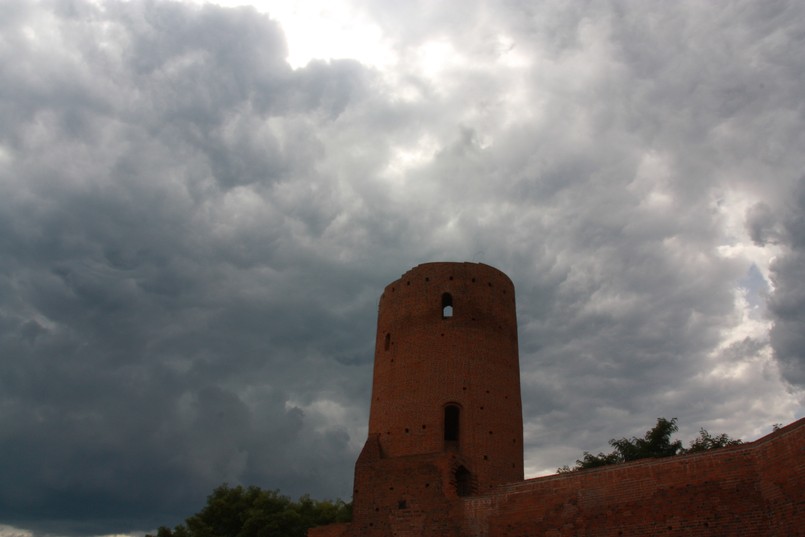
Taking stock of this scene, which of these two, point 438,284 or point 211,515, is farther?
point 211,515

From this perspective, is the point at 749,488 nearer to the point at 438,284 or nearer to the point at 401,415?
the point at 401,415

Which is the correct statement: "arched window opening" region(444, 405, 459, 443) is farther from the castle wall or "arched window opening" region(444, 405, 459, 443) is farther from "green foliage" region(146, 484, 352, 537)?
"green foliage" region(146, 484, 352, 537)

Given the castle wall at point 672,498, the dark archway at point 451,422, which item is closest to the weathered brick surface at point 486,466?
the castle wall at point 672,498

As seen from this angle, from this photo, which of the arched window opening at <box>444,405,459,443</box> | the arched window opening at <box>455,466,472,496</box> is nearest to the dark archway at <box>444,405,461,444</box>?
the arched window opening at <box>444,405,459,443</box>

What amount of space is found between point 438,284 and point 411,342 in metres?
2.38

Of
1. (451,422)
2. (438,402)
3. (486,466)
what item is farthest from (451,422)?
(486,466)

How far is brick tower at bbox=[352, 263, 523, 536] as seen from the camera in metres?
19.0

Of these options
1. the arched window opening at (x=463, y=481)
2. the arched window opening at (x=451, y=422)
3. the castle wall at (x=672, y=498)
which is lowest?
the castle wall at (x=672, y=498)

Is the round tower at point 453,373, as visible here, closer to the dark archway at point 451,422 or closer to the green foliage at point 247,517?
the dark archway at point 451,422

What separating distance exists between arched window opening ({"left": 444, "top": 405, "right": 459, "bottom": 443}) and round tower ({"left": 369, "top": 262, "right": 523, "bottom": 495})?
33mm

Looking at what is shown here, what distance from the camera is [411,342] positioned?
73.0 ft

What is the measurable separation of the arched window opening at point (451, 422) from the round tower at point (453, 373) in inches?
1.3

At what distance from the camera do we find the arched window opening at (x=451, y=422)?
20797 millimetres

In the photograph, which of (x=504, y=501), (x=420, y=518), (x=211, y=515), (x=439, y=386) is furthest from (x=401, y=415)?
(x=211, y=515)
